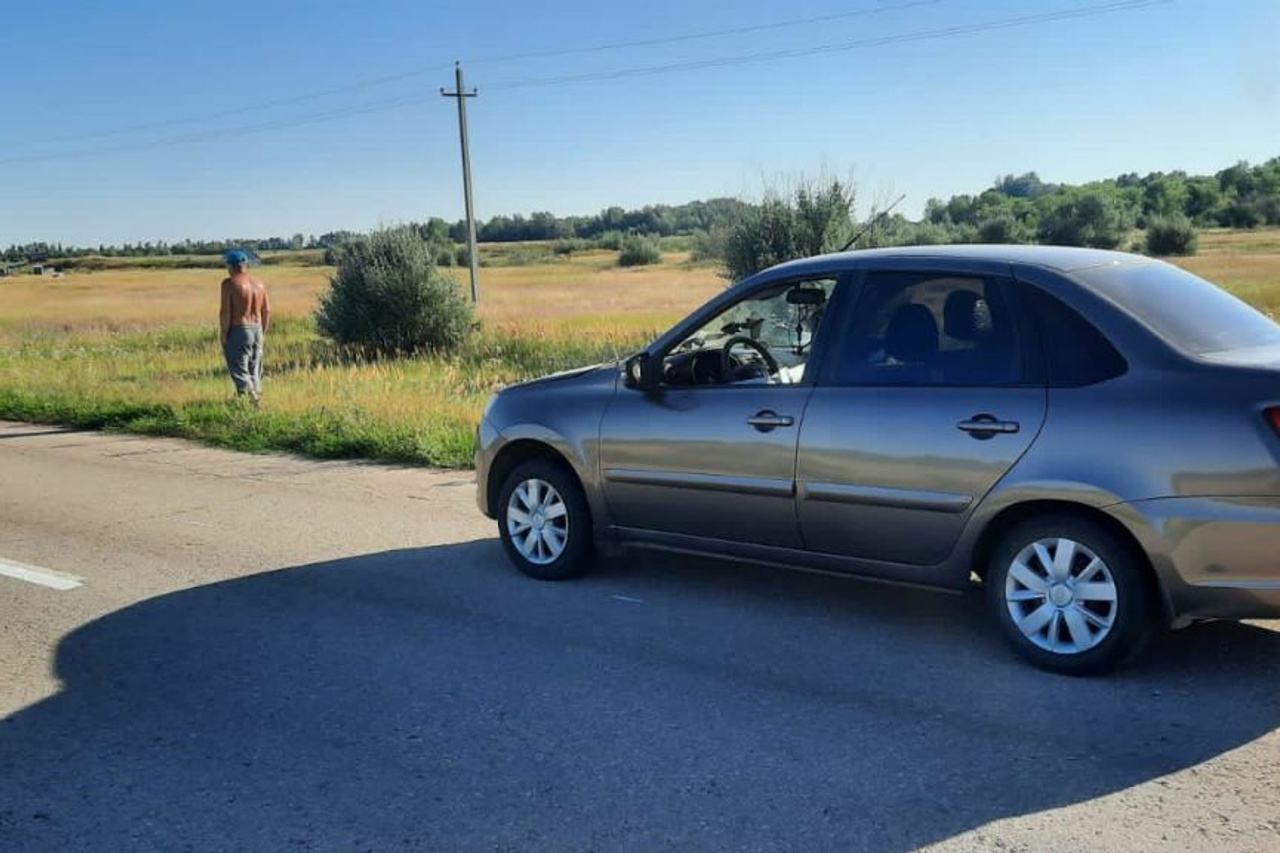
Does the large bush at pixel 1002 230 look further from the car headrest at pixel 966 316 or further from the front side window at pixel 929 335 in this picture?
the car headrest at pixel 966 316

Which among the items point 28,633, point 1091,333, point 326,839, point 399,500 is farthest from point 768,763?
point 399,500

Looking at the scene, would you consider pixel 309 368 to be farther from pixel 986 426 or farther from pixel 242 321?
pixel 986 426

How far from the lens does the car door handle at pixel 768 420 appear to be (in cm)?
530

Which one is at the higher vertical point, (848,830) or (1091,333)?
(1091,333)

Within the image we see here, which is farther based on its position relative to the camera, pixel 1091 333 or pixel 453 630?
pixel 453 630

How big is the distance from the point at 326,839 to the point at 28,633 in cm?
298

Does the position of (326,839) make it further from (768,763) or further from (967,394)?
(967,394)

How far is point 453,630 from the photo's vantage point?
18.3 ft

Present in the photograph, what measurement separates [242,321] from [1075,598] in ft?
36.8

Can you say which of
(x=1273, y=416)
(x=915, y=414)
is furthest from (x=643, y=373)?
(x=1273, y=416)

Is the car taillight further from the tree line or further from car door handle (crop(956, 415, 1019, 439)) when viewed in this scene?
the tree line

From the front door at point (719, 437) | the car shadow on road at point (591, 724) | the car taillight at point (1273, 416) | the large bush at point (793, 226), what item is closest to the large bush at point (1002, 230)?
the large bush at point (793, 226)

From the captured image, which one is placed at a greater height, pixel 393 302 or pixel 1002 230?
pixel 1002 230

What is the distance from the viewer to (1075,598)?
462 cm
